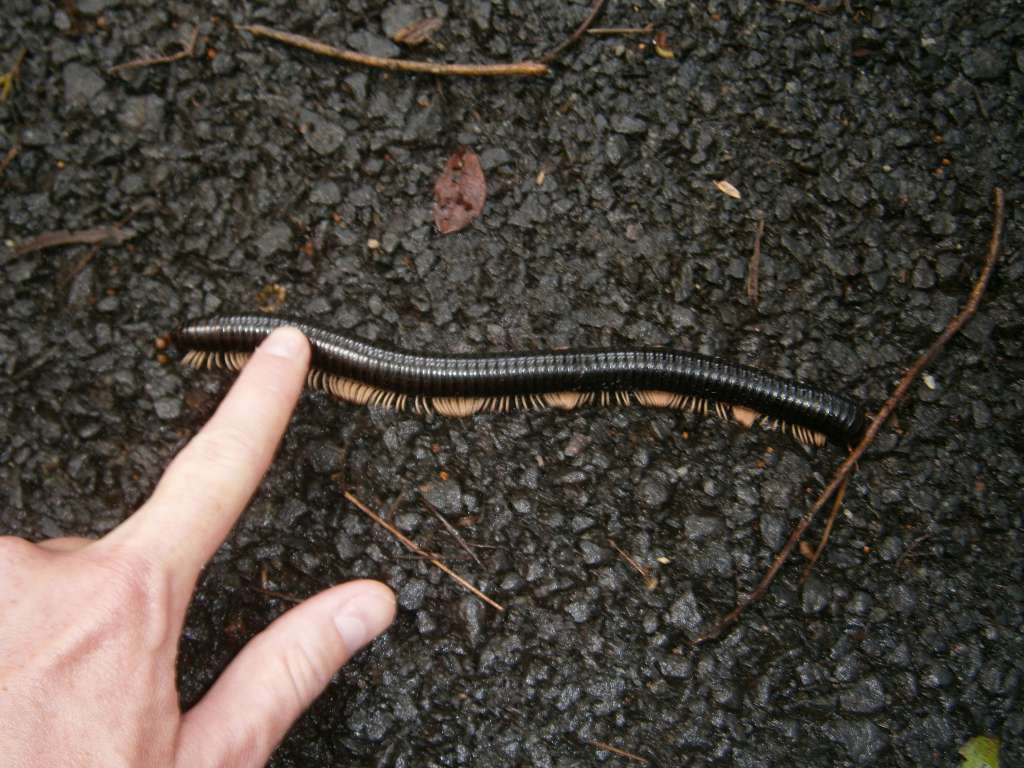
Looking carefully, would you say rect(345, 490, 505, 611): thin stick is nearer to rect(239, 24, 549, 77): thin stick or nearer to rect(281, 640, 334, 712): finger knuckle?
rect(281, 640, 334, 712): finger knuckle

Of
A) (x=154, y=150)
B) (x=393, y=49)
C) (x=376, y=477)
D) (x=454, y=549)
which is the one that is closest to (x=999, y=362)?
(x=454, y=549)

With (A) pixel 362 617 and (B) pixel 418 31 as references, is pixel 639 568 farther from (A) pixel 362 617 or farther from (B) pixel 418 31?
(B) pixel 418 31

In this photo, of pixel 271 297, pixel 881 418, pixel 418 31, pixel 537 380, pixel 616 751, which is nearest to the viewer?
pixel 616 751

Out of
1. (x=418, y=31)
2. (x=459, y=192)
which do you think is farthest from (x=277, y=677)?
(x=418, y=31)

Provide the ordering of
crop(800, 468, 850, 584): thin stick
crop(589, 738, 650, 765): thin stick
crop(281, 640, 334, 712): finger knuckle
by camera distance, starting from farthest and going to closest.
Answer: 1. crop(800, 468, 850, 584): thin stick
2. crop(589, 738, 650, 765): thin stick
3. crop(281, 640, 334, 712): finger knuckle

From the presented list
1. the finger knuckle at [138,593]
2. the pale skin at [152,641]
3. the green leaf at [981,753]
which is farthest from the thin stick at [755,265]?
the finger knuckle at [138,593]

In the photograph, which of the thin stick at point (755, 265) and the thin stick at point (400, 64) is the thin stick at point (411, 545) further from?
the thin stick at point (400, 64)

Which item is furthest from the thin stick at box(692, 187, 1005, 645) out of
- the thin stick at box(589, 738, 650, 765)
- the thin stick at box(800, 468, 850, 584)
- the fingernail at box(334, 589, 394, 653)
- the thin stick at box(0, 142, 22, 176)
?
the thin stick at box(0, 142, 22, 176)
